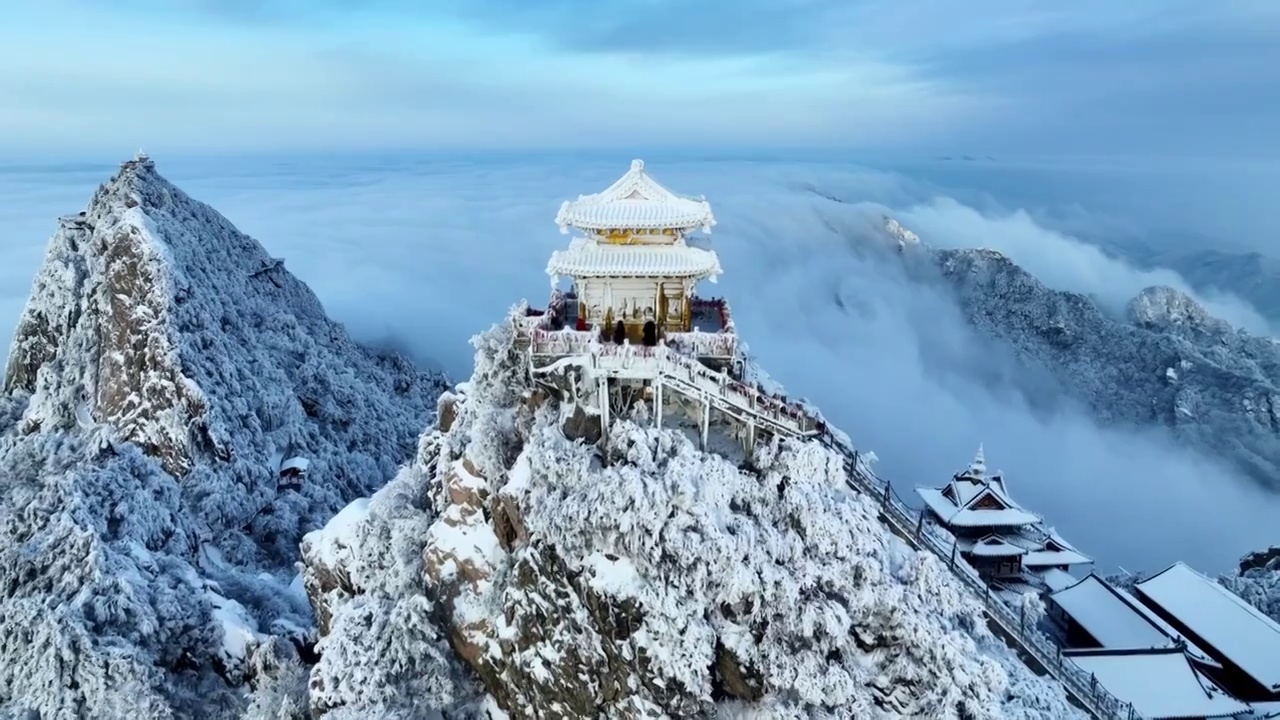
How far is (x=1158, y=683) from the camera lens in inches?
981

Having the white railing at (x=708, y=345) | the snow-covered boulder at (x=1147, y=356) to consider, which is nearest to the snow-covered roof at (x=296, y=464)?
the white railing at (x=708, y=345)

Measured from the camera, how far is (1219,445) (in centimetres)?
8888

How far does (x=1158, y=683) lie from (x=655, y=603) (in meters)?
17.9

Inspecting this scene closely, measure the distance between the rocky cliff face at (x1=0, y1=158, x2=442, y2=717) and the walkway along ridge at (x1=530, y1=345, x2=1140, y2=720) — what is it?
57.2 ft

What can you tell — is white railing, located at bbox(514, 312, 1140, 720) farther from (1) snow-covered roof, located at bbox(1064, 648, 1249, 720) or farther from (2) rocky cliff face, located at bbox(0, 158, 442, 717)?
(2) rocky cliff face, located at bbox(0, 158, 442, 717)

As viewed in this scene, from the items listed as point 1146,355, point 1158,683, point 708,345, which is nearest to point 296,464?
point 708,345

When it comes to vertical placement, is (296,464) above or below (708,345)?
below

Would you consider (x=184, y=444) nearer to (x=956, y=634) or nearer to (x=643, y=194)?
(x=643, y=194)

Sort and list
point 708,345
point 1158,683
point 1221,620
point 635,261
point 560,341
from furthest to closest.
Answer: point 1221,620, point 1158,683, point 635,261, point 708,345, point 560,341

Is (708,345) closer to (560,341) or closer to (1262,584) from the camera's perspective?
(560,341)

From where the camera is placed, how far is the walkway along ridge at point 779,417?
72.0ft

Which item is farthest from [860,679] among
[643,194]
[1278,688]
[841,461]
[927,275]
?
[927,275]

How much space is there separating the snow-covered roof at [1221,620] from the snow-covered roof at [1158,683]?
480cm

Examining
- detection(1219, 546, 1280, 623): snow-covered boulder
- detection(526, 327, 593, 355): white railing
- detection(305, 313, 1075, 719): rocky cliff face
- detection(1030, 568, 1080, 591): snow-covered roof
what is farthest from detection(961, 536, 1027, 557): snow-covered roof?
detection(526, 327, 593, 355): white railing
